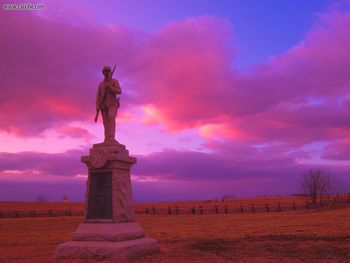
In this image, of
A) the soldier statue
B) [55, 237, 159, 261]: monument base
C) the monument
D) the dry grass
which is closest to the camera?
[55, 237, 159, 261]: monument base

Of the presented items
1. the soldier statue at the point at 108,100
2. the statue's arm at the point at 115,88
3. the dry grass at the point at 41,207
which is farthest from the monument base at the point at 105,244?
the dry grass at the point at 41,207

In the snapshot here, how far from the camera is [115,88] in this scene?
15.6 metres

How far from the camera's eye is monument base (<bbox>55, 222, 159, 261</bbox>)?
511 inches

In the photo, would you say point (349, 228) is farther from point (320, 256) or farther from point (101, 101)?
point (101, 101)

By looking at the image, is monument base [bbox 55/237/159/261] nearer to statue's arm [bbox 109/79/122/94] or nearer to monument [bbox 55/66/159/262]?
monument [bbox 55/66/159/262]

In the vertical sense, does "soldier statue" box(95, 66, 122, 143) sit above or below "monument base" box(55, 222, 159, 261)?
above

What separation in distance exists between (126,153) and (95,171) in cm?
123

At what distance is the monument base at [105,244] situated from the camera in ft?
42.5

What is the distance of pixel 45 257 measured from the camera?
14.3 m

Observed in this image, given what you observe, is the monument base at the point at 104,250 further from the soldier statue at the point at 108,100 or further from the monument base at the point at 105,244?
the soldier statue at the point at 108,100

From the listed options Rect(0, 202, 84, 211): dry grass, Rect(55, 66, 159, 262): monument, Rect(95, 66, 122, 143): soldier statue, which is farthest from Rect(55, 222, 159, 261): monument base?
Rect(0, 202, 84, 211): dry grass

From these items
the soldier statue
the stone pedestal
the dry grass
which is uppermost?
the soldier statue

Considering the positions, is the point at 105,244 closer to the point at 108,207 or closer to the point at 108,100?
the point at 108,207

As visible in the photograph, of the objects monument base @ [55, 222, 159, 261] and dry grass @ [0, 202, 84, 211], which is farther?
dry grass @ [0, 202, 84, 211]
